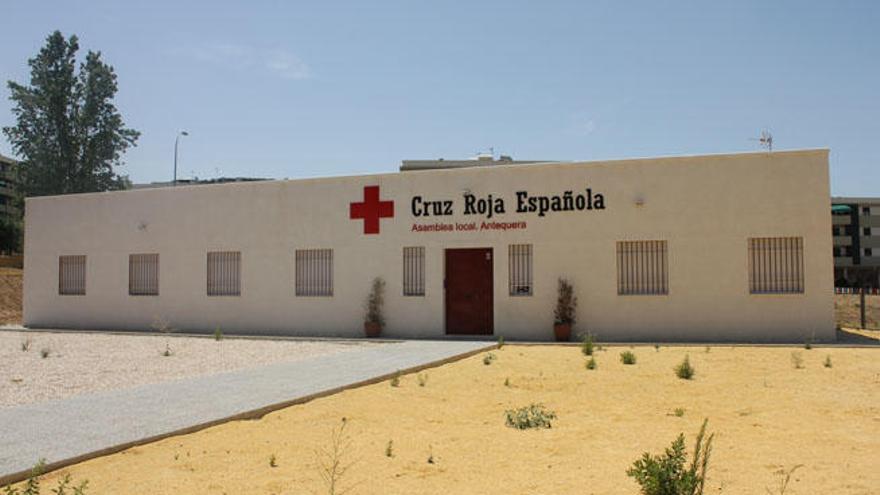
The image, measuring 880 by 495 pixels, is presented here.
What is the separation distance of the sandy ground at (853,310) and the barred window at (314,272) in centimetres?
1675

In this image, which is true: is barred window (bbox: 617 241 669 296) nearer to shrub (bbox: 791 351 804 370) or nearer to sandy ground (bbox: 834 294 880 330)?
shrub (bbox: 791 351 804 370)

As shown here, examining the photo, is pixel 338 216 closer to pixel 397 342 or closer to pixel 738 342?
pixel 397 342

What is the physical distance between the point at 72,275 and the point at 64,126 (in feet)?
73.6

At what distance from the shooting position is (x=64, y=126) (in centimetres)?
4234

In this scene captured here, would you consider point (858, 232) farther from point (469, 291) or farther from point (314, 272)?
point (314, 272)

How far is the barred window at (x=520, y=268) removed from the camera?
18469mm

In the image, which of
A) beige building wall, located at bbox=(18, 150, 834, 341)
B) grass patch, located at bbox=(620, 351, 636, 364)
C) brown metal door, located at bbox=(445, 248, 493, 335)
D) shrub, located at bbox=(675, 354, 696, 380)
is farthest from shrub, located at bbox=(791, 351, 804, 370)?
brown metal door, located at bbox=(445, 248, 493, 335)

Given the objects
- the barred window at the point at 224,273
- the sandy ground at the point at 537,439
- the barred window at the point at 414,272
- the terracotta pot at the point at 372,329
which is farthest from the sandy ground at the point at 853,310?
the barred window at the point at 224,273

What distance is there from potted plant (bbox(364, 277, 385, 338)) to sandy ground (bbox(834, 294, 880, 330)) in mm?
15523

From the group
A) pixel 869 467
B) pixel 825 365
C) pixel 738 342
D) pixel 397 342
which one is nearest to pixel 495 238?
pixel 397 342

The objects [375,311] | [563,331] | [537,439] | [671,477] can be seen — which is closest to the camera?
[671,477]

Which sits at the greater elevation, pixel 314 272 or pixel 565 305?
pixel 314 272

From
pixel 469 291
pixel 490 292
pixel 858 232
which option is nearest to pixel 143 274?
pixel 469 291

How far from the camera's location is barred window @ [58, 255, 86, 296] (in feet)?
76.9
